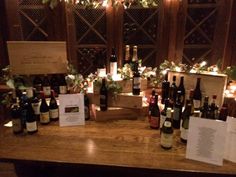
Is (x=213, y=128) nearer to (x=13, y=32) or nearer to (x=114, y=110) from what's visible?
(x=114, y=110)

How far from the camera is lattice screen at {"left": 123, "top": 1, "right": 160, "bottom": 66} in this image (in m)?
2.36

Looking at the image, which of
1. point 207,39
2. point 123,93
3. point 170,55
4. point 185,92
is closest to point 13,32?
point 123,93

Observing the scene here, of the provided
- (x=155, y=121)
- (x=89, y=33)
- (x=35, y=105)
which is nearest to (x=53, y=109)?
(x=35, y=105)

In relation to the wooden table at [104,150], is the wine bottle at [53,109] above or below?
above

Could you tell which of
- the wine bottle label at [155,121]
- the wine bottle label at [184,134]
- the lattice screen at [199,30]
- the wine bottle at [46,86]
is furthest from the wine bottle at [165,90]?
the wine bottle at [46,86]

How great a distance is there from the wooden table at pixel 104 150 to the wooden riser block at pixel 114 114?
0.18 feet

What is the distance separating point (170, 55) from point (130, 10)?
0.64 metres

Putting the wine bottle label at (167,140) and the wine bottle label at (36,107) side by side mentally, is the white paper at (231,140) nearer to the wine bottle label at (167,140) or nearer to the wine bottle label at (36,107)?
the wine bottle label at (167,140)

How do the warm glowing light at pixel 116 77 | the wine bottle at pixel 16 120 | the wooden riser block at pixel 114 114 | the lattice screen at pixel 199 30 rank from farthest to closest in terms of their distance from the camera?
the lattice screen at pixel 199 30
the warm glowing light at pixel 116 77
the wooden riser block at pixel 114 114
the wine bottle at pixel 16 120

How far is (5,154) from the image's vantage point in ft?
4.40

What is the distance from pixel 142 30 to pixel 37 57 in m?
1.13

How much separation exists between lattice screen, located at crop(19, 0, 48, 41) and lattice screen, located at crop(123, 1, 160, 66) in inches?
34.2

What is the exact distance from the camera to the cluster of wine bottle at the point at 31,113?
1.55 meters

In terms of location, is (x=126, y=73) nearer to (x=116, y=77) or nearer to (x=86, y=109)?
(x=116, y=77)
